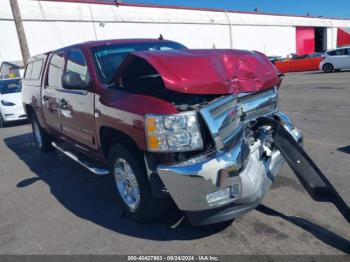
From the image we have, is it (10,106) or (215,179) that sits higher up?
(215,179)

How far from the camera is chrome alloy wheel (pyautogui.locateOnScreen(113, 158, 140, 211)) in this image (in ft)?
12.3

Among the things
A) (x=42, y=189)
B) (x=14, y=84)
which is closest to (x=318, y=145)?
(x=42, y=189)

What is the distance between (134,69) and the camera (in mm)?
3779

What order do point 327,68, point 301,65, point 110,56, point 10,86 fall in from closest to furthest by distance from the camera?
1. point 110,56
2. point 10,86
3. point 327,68
4. point 301,65

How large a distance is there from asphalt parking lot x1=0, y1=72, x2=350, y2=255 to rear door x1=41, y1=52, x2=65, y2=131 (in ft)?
3.00

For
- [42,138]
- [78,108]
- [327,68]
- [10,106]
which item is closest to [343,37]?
[327,68]

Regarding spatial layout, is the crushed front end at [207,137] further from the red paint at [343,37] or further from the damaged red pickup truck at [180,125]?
the red paint at [343,37]

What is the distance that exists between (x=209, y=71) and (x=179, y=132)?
2.49 feet

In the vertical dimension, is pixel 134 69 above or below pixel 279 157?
above

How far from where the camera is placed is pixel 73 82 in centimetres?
420

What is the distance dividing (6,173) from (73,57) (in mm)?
2844

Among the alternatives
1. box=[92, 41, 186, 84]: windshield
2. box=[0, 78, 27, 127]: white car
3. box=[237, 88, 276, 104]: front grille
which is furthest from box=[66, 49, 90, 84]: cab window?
box=[0, 78, 27, 127]: white car

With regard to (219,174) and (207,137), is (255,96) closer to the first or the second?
(207,137)

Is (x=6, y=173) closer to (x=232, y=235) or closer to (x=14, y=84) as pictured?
(x=232, y=235)
